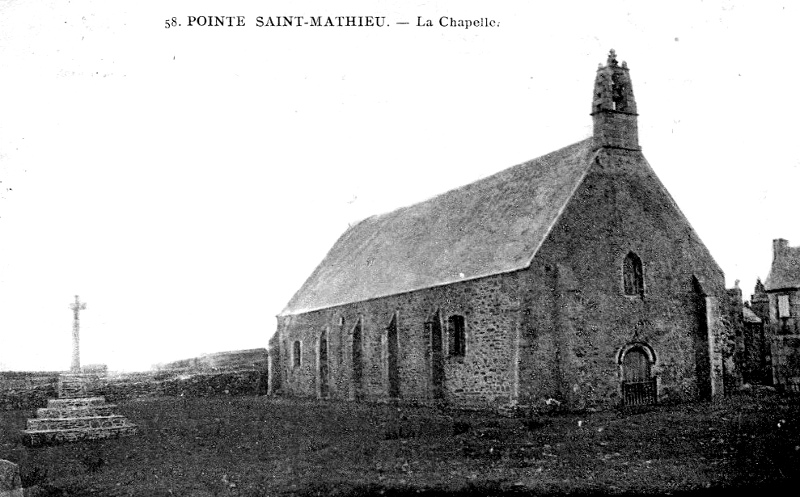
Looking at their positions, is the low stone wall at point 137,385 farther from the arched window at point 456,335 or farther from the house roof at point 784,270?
the house roof at point 784,270

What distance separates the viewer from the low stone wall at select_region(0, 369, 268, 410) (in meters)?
34.9

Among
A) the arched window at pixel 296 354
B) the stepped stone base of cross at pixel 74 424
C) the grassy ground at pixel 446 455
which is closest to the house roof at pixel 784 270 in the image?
the grassy ground at pixel 446 455

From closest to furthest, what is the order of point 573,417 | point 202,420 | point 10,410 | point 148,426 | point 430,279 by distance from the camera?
point 573,417, point 148,426, point 202,420, point 430,279, point 10,410

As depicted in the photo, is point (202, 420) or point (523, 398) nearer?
point (523, 398)

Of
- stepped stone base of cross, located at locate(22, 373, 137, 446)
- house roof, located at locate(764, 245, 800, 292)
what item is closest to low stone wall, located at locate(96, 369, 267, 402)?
stepped stone base of cross, located at locate(22, 373, 137, 446)

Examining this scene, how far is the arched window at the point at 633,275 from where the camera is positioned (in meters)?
25.8

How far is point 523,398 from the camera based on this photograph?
76.8 feet

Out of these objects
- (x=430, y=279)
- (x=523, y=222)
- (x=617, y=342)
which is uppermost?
(x=523, y=222)

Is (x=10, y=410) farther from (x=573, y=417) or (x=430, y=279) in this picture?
(x=573, y=417)

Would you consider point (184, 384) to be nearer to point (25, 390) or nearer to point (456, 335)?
point (25, 390)

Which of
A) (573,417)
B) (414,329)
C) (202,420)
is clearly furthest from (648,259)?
(202,420)

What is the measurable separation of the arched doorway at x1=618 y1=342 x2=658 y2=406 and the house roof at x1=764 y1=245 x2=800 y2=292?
99.8ft

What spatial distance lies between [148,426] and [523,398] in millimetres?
12454

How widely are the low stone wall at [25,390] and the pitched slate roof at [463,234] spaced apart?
13.8 metres
